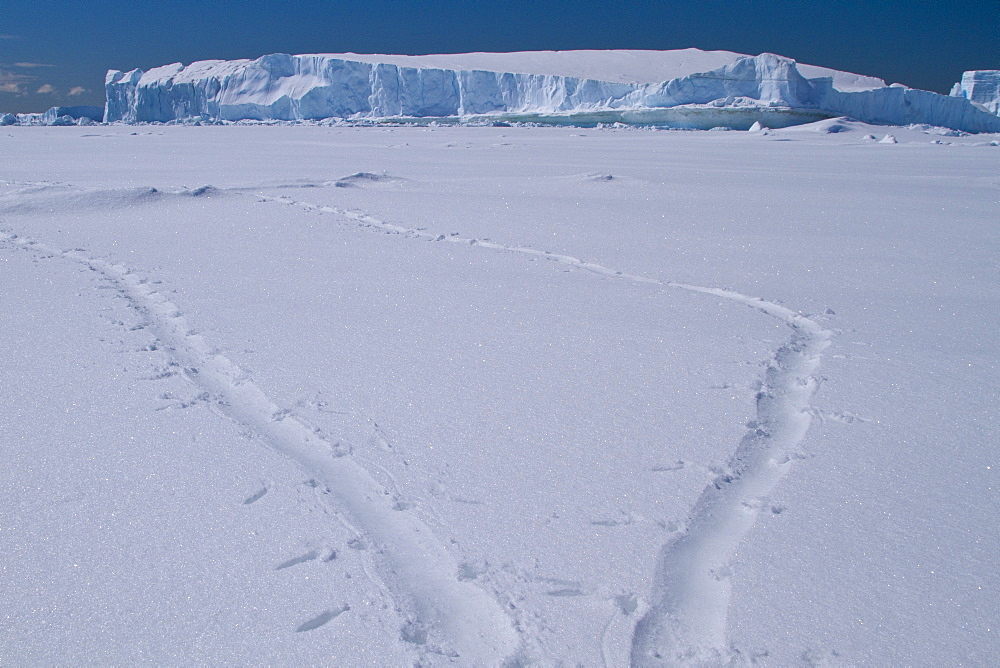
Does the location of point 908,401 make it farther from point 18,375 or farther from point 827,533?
point 18,375

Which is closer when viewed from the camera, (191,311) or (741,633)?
(741,633)

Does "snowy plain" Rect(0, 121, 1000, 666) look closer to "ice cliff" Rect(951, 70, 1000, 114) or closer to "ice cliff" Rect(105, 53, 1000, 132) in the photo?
"ice cliff" Rect(105, 53, 1000, 132)

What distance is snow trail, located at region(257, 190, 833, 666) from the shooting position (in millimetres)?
1242

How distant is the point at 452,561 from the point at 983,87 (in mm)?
30751

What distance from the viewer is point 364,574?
139 cm

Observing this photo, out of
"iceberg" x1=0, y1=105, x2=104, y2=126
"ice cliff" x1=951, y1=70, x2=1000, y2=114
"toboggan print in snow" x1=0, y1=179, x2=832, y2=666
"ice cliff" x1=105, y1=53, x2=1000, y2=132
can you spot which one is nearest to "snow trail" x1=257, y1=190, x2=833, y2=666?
"toboggan print in snow" x1=0, y1=179, x2=832, y2=666

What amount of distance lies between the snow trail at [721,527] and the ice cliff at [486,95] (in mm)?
20007

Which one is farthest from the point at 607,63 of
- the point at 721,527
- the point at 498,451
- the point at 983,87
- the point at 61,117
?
the point at 721,527

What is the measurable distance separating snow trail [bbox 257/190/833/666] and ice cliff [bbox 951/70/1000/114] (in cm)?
2803

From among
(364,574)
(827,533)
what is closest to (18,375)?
(364,574)

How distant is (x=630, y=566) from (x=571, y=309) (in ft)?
5.77

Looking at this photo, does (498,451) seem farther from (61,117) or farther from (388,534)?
(61,117)

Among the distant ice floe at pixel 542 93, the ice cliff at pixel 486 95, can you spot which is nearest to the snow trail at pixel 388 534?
the distant ice floe at pixel 542 93

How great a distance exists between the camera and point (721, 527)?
155 centimetres
